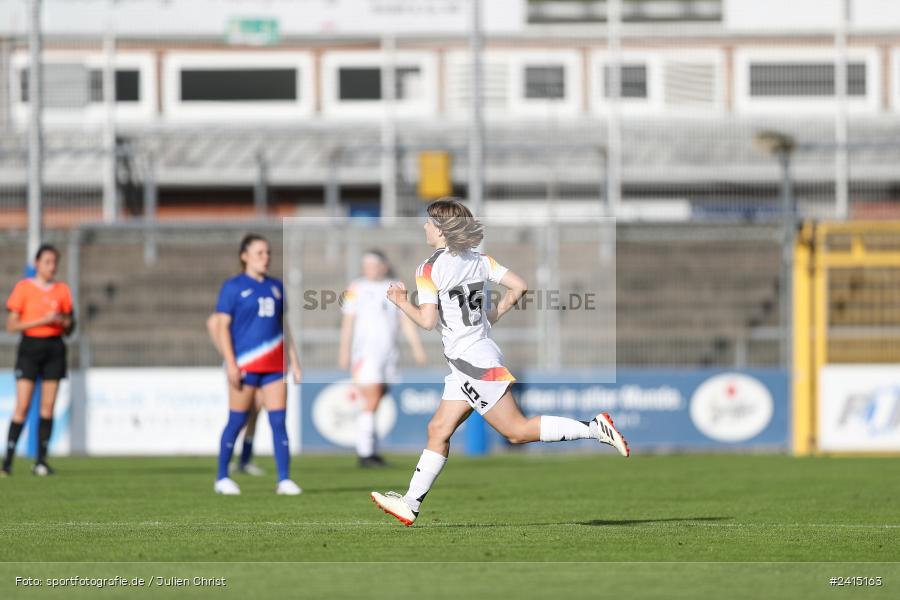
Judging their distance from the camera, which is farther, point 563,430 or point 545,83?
point 545,83

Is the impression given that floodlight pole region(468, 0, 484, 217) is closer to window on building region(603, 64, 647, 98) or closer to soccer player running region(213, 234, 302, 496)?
soccer player running region(213, 234, 302, 496)

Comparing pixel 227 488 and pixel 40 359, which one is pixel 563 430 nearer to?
pixel 227 488

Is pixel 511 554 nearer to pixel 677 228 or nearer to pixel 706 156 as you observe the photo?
pixel 677 228

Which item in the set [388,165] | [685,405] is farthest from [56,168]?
[685,405]

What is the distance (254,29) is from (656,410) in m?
11.2

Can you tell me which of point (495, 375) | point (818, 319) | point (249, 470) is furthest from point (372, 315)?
point (495, 375)

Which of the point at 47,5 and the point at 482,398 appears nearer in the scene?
the point at 482,398

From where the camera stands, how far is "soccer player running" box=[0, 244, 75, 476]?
16078mm

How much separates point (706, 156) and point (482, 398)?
14908 mm

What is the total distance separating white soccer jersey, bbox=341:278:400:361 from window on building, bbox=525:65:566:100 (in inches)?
538

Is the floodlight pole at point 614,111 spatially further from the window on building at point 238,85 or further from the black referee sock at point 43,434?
the black referee sock at point 43,434

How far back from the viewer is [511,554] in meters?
9.11

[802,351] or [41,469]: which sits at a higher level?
[802,351]

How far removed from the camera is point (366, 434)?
17.7 metres
